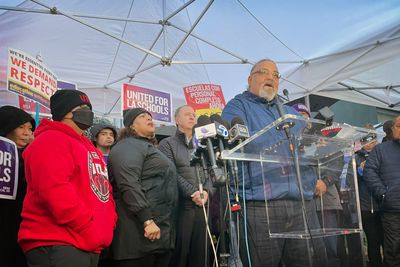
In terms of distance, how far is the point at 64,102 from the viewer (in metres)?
2.48

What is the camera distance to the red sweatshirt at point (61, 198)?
2.00 m

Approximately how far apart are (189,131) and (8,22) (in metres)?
3.49

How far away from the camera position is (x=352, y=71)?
6.46 m

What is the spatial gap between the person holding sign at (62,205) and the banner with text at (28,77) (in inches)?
76.4

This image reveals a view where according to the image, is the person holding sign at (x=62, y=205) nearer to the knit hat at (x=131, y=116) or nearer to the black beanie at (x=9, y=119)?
the black beanie at (x=9, y=119)

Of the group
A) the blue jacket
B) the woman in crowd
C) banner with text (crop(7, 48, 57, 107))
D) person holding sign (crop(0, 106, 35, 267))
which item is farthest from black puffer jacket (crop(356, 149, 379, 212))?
banner with text (crop(7, 48, 57, 107))

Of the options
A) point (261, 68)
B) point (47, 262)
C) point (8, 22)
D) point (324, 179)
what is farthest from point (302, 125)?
point (8, 22)

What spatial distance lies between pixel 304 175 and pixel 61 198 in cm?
134

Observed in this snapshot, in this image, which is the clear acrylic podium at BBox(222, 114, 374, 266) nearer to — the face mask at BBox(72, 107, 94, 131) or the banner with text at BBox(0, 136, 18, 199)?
the face mask at BBox(72, 107, 94, 131)

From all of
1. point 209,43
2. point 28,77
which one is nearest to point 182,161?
point 28,77

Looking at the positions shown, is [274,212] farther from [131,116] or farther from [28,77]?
[28,77]

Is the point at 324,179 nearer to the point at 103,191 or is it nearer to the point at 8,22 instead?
the point at 103,191

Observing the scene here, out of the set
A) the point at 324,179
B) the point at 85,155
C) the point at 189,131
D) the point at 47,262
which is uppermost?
the point at 189,131

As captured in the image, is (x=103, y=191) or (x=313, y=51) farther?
(x=313, y=51)
